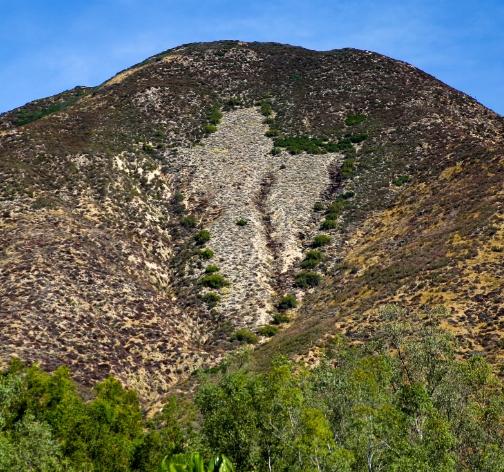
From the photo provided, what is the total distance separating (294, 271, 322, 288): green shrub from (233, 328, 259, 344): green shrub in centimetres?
1043

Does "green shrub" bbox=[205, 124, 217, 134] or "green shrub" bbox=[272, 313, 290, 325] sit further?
"green shrub" bbox=[205, 124, 217, 134]

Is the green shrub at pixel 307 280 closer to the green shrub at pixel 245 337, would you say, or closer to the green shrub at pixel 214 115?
the green shrub at pixel 245 337

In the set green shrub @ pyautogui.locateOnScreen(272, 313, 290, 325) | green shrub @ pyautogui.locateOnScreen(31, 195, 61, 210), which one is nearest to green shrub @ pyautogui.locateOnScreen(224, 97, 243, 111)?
green shrub @ pyautogui.locateOnScreen(31, 195, 61, 210)

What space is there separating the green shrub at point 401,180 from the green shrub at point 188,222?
25.3 m

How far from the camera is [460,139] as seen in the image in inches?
3541

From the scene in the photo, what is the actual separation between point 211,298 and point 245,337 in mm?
7612

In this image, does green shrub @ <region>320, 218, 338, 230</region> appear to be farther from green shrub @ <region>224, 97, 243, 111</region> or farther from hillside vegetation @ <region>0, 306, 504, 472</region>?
green shrub @ <region>224, 97, 243, 111</region>

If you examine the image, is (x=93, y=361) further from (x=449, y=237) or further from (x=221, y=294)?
(x=449, y=237)

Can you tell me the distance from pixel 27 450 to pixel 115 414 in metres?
9.63

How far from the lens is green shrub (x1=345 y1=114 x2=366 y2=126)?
10450 cm

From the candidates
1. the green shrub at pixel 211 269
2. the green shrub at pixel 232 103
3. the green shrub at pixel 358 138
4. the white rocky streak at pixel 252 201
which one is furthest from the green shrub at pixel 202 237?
the green shrub at pixel 232 103

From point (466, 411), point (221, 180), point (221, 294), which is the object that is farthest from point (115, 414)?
point (221, 180)

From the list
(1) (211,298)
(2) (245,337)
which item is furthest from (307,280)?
(2) (245,337)

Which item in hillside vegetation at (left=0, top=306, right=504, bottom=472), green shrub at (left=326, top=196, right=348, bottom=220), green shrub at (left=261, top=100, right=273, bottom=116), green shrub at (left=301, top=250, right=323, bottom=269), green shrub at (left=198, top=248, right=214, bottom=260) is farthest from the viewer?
green shrub at (left=261, top=100, right=273, bottom=116)
